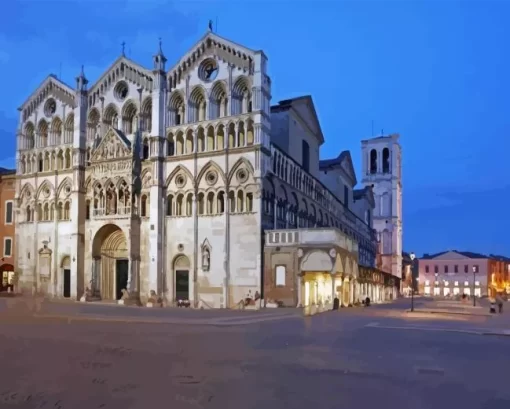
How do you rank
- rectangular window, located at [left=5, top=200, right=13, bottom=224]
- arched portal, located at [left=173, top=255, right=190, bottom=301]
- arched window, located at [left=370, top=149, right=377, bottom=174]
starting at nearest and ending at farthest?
arched portal, located at [left=173, top=255, right=190, bottom=301] < rectangular window, located at [left=5, top=200, right=13, bottom=224] < arched window, located at [left=370, top=149, right=377, bottom=174]

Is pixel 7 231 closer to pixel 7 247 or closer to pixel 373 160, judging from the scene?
pixel 7 247

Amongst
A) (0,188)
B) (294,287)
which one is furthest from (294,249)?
(0,188)

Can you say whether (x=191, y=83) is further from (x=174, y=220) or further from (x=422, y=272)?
(x=422, y=272)

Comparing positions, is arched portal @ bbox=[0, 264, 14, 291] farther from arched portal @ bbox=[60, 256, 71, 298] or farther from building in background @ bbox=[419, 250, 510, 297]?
building in background @ bbox=[419, 250, 510, 297]

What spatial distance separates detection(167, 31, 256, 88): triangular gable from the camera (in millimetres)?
43094

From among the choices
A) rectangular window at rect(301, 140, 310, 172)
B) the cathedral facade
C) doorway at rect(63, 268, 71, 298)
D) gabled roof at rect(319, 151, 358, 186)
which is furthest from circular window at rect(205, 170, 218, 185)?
gabled roof at rect(319, 151, 358, 186)

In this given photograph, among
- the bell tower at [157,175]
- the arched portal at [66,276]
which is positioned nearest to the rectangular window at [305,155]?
the bell tower at [157,175]

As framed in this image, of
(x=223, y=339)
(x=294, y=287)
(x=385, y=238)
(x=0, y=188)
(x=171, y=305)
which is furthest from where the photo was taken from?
(x=385, y=238)

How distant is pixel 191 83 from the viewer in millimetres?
45719

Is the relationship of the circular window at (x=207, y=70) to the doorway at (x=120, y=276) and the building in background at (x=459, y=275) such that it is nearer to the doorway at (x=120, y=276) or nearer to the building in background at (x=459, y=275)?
the doorway at (x=120, y=276)

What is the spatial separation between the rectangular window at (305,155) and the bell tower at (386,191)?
54.9m

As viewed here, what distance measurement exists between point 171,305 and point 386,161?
78.4 metres

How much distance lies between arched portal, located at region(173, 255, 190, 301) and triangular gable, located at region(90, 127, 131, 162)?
10.5m

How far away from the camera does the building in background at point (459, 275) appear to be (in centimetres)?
13775
